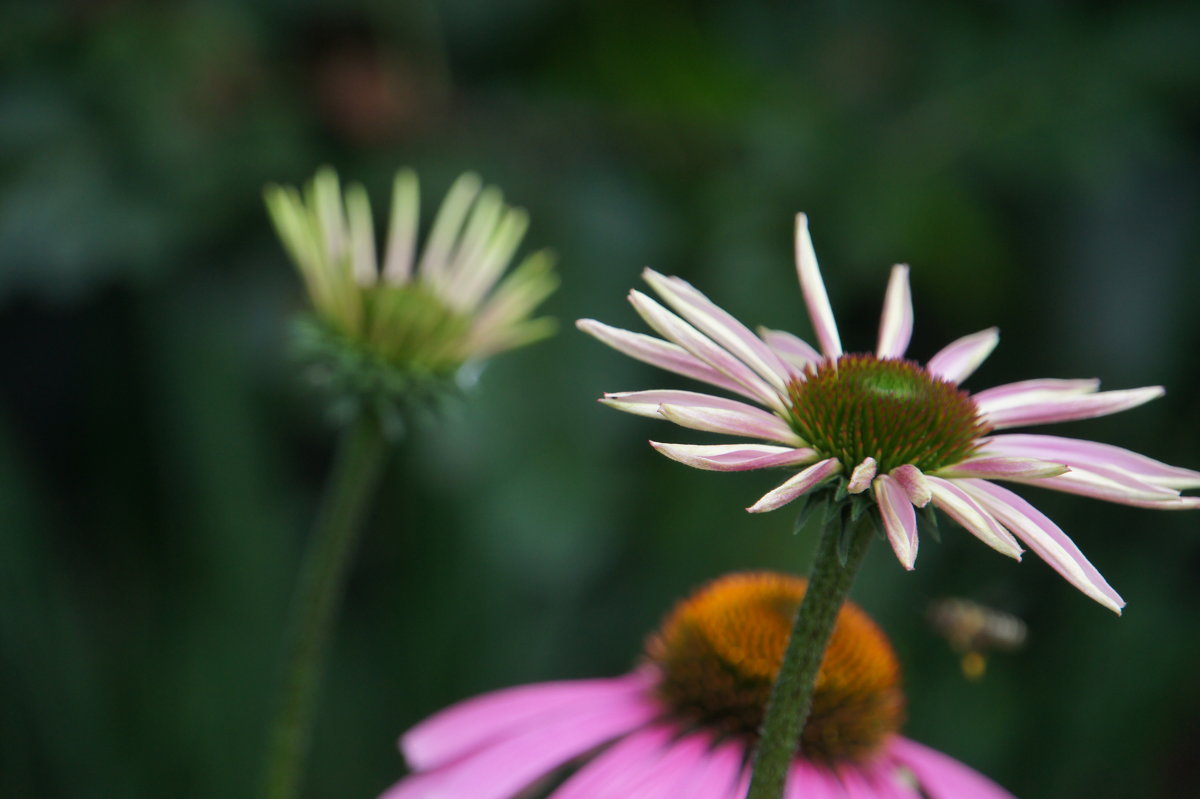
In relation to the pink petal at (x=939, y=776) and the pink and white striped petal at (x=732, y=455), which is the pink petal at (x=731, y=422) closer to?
the pink and white striped petal at (x=732, y=455)

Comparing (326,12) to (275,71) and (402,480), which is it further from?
(402,480)

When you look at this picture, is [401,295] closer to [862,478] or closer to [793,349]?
[793,349]

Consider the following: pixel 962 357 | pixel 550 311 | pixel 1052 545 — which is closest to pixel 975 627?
pixel 962 357

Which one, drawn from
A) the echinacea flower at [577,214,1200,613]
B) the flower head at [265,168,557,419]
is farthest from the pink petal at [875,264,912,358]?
the flower head at [265,168,557,419]

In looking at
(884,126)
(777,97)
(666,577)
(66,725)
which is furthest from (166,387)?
(884,126)

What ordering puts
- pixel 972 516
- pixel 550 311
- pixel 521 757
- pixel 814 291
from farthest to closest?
pixel 550 311 → pixel 521 757 → pixel 814 291 → pixel 972 516
